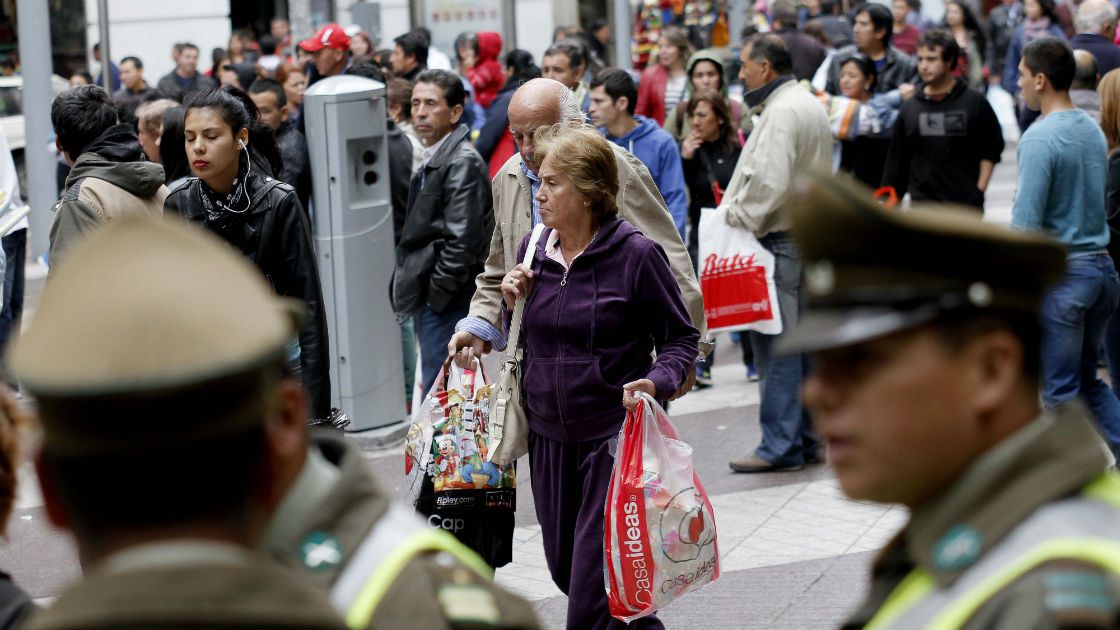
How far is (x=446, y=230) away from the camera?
727 centimetres

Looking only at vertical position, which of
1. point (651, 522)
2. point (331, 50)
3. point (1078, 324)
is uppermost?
point (331, 50)

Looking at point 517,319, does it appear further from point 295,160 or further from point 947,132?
point 947,132

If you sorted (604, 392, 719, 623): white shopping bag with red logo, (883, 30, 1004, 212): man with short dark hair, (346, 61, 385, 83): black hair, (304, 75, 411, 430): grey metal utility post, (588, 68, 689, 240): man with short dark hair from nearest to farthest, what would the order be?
1. (604, 392, 719, 623): white shopping bag with red logo
2. (588, 68, 689, 240): man with short dark hair
3. (304, 75, 411, 430): grey metal utility post
4. (883, 30, 1004, 212): man with short dark hair
5. (346, 61, 385, 83): black hair

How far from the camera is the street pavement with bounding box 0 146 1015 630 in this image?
18.1ft

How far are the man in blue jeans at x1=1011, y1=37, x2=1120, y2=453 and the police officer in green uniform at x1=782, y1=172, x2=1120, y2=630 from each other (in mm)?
5218

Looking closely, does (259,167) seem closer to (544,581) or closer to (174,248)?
(544,581)

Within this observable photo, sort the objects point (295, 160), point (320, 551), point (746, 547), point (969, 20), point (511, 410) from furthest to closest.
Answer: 1. point (969, 20)
2. point (295, 160)
3. point (746, 547)
4. point (511, 410)
5. point (320, 551)

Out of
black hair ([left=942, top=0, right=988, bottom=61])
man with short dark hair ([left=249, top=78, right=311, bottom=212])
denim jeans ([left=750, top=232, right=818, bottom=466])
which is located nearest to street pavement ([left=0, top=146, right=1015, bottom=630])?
denim jeans ([left=750, top=232, right=818, bottom=466])

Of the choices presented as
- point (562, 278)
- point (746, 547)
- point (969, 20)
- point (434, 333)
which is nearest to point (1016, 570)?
point (562, 278)

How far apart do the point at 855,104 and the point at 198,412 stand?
8827 millimetres

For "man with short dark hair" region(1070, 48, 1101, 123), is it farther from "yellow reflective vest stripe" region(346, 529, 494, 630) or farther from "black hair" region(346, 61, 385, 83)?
"yellow reflective vest stripe" region(346, 529, 494, 630)

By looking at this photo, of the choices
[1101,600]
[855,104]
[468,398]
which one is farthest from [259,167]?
Answer: [1101,600]

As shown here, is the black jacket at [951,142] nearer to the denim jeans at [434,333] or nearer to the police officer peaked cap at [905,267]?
the denim jeans at [434,333]

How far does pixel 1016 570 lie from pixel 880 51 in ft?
34.6
